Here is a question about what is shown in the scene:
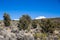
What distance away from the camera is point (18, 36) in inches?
713

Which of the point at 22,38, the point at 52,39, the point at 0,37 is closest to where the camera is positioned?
the point at 0,37

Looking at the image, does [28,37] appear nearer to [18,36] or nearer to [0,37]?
[18,36]

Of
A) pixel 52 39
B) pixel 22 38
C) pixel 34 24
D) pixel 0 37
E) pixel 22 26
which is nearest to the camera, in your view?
pixel 0 37

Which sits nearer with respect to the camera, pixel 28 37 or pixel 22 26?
pixel 28 37

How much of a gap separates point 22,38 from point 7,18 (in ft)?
93.5

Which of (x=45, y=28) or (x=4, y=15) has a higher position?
(x=4, y=15)

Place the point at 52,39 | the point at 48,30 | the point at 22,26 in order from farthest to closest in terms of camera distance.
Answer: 1. the point at 22,26
2. the point at 48,30
3. the point at 52,39

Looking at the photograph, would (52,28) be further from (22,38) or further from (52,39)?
(22,38)

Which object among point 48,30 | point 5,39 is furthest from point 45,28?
point 5,39

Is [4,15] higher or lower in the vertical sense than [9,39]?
higher

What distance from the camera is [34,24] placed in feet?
143

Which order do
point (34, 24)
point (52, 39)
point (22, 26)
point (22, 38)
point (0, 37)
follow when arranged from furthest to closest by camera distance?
point (34, 24)
point (22, 26)
point (52, 39)
point (22, 38)
point (0, 37)

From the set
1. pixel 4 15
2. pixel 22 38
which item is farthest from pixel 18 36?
pixel 4 15

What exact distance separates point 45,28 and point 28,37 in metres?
15.0
